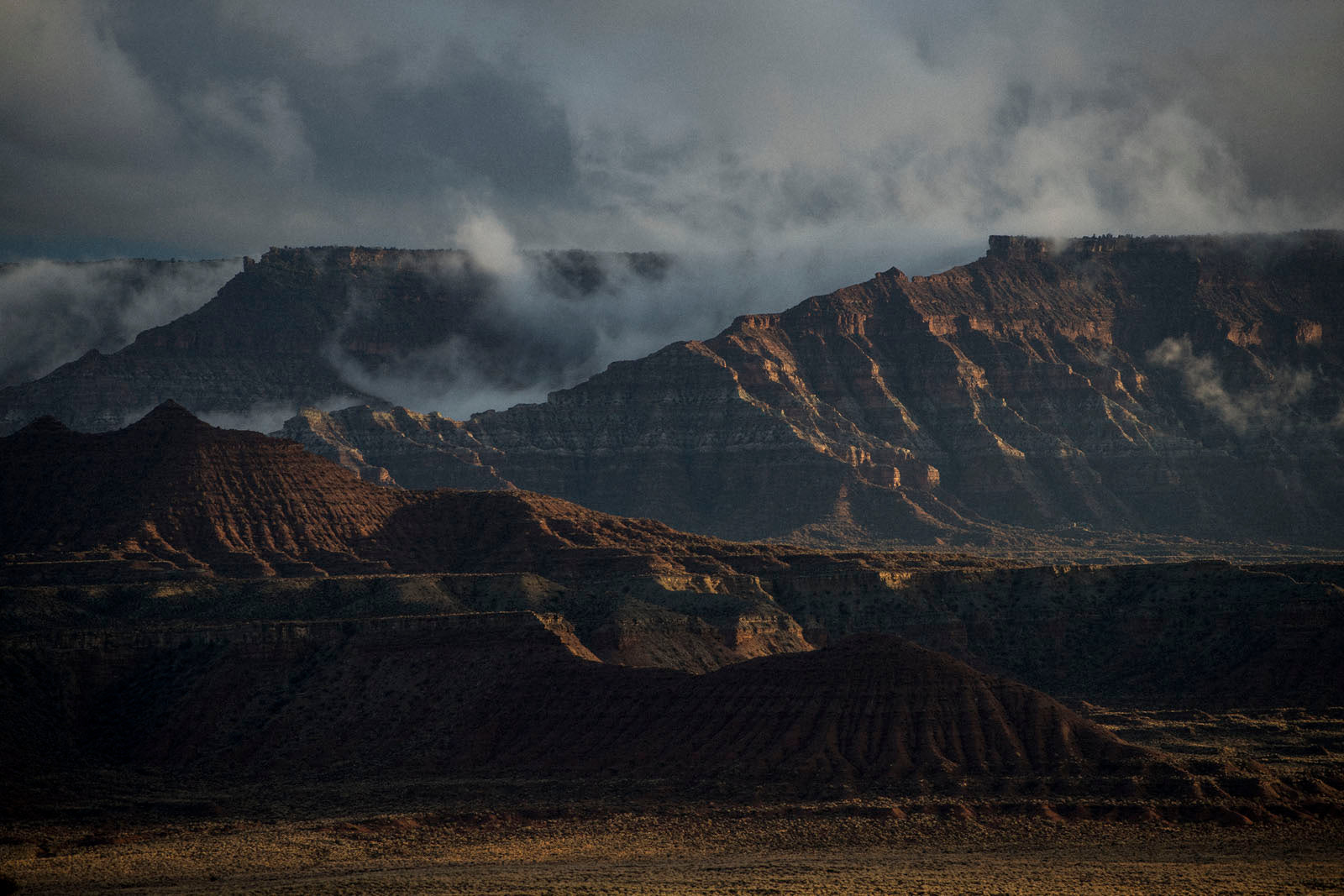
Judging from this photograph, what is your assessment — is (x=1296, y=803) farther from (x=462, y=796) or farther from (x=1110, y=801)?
(x=462, y=796)

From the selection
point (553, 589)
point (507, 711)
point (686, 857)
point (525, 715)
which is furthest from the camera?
point (553, 589)

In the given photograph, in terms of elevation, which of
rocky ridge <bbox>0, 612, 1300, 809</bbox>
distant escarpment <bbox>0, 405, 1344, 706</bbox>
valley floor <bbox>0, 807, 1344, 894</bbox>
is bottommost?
valley floor <bbox>0, 807, 1344, 894</bbox>

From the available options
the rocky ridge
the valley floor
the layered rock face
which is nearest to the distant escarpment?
the rocky ridge

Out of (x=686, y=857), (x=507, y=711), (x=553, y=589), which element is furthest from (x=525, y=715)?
(x=553, y=589)

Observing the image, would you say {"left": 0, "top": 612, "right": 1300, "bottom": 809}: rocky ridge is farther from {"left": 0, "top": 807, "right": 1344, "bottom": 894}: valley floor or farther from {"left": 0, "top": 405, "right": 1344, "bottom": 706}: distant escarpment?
{"left": 0, "top": 405, "right": 1344, "bottom": 706}: distant escarpment

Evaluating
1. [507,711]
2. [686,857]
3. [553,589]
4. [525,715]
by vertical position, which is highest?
[553,589]

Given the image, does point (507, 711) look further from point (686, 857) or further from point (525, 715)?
point (686, 857)

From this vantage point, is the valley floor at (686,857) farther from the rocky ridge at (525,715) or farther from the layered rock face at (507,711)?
the layered rock face at (507,711)

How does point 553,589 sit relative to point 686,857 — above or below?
above

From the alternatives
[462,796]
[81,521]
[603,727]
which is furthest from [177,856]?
[81,521]

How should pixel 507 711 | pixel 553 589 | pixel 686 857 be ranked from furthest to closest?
pixel 553 589
pixel 507 711
pixel 686 857

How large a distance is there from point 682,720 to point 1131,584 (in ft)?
259

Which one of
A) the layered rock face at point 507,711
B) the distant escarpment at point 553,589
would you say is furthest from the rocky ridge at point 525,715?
the distant escarpment at point 553,589

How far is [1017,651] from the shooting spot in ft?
621
